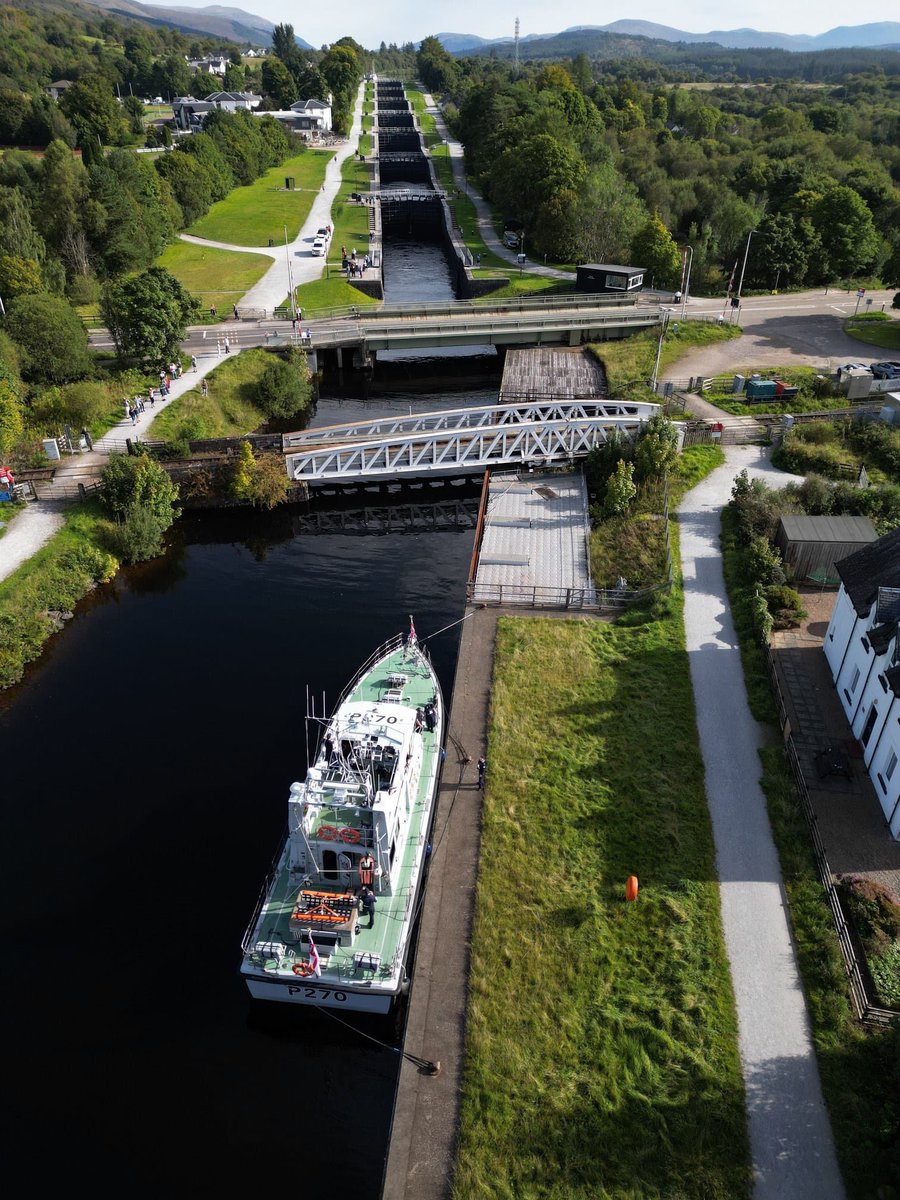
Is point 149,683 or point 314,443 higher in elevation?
point 314,443

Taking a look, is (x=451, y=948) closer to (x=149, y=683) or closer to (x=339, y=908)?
(x=339, y=908)

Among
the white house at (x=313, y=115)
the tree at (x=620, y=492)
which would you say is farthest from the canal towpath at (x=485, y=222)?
the tree at (x=620, y=492)

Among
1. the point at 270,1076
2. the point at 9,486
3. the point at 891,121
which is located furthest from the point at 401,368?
the point at 891,121

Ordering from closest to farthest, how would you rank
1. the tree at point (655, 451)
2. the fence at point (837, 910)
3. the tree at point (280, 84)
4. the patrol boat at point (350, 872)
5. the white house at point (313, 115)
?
1. the fence at point (837, 910)
2. the patrol boat at point (350, 872)
3. the tree at point (655, 451)
4. the white house at point (313, 115)
5. the tree at point (280, 84)

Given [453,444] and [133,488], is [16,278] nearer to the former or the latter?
[133,488]

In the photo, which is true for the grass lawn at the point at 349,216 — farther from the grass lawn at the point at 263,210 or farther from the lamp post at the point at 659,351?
the lamp post at the point at 659,351

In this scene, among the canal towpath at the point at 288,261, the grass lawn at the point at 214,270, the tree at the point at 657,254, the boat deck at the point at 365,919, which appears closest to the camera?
the boat deck at the point at 365,919
